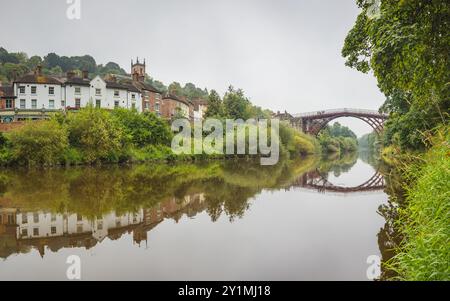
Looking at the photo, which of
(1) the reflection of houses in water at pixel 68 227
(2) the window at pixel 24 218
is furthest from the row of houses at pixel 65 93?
(1) the reflection of houses in water at pixel 68 227

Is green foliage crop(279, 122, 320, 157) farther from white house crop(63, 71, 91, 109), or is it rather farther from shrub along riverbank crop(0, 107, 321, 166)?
white house crop(63, 71, 91, 109)

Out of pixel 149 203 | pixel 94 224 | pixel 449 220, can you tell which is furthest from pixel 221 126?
pixel 449 220

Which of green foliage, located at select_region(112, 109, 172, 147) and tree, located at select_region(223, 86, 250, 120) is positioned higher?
tree, located at select_region(223, 86, 250, 120)

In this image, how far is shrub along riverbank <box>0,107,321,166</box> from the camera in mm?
24859

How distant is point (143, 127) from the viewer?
3400cm

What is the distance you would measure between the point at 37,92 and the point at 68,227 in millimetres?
43169

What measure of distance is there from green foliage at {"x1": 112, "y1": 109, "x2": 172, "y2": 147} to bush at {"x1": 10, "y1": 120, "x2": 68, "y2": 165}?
7.02 metres

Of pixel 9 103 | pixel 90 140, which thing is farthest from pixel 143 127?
pixel 9 103

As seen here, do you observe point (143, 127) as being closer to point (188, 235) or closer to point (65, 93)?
point (65, 93)

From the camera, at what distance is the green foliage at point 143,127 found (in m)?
33.0

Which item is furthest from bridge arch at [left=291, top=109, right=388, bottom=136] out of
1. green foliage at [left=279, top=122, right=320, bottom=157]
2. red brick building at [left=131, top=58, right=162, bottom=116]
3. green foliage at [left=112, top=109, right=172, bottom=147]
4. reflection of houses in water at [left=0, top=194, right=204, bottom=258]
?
reflection of houses in water at [left=0, top=194, right=204, bottom=258]

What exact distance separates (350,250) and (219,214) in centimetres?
397

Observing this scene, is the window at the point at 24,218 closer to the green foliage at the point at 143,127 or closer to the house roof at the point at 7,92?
the green foliage at the point at 143,127

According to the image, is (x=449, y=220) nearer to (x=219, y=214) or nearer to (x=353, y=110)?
(x=219, y=214)
